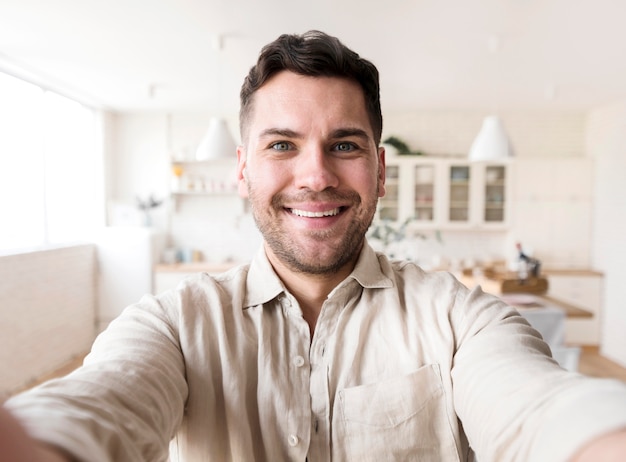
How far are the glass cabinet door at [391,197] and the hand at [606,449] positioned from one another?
5.69m

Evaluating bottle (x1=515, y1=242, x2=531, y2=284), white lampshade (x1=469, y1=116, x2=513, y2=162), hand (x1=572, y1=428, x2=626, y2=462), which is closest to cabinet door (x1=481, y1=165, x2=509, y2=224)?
bottle (x1=515, y1=242, x2=531, y2=284)

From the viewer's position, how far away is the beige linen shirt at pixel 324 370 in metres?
0.83

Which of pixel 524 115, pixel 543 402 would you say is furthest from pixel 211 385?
pixel 524 115

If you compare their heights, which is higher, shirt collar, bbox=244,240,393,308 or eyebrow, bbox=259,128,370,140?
eyebrow, bbox=259,128,370,140

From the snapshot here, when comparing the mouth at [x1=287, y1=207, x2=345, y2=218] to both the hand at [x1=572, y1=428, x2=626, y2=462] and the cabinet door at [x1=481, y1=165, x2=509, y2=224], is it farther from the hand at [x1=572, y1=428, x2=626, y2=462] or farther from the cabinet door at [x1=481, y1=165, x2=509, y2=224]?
the cabinet door at [x1=481, y1=165, x2=509, y2=224]

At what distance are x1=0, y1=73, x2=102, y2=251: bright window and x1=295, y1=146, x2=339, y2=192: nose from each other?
4266 mm

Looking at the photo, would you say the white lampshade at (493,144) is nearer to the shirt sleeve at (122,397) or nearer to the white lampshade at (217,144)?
the white lampshade at (217,144)

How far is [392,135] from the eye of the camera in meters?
6.43

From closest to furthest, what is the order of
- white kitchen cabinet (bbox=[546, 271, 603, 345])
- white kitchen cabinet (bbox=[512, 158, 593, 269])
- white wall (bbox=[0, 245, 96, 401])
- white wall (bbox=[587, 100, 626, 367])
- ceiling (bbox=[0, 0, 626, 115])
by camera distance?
ceiling (bbox=[0, 0, 626, 115]), white wall (bbox=[0, 245, 96, 401]), white wall (bbox=[587, 100, 626, 367]), white kitchen cabinet (bbox=[546, 271, 603, 345]), white kitchen cabinet (bbox=[512, 158, 593, 269])

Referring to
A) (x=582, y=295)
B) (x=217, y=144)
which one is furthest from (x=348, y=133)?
(x=582, y=295)

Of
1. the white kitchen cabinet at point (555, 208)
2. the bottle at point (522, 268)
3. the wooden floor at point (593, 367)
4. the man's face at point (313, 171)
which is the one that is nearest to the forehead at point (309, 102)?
the man's face at point (313, 171)

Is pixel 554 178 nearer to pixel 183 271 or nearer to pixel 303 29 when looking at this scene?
pixel 303 29

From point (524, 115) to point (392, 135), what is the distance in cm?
187

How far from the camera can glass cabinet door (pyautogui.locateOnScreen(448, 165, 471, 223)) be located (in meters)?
6.15
